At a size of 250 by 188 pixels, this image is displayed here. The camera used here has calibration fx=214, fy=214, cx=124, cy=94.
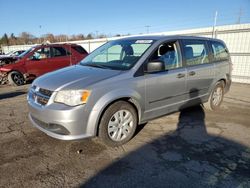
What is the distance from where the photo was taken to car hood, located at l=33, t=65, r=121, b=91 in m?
3.16

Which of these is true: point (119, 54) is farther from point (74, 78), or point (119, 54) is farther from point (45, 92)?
point (45, 92)

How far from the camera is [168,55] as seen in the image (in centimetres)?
418

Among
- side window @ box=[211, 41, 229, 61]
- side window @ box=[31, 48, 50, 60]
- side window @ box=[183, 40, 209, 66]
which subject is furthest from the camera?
side window @ box=[31, 48, 50, 60]

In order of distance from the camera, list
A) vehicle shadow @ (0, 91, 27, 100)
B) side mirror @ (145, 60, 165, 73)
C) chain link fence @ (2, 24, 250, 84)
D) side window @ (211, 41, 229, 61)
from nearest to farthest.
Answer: side mirror @ (145, 60, 165, 73) → side window @ (211, 41, 229, 61) → vehicle shadow @ (0, 91, 27, 100) → chain link fence @ (2, 24, 250, 84)

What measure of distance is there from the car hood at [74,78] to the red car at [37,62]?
612cm

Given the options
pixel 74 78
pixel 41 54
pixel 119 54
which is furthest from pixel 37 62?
Result: pixel 74 78

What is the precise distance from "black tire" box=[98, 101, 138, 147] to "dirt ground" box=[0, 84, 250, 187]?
0.50 ft

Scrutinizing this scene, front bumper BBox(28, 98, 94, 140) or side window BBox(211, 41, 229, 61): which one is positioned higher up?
side window BBox(211, 41, 229, 61)

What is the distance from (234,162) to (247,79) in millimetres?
7938

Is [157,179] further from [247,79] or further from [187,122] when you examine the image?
[247,79]

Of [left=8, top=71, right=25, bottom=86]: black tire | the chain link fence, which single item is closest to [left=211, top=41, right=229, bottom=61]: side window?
the chain link fence

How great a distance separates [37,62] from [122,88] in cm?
710

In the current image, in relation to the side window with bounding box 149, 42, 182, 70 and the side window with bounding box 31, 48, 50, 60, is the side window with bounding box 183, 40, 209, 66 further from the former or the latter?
the side window with bounding box 31, 48, 50, 60

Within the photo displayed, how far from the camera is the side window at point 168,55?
13.1 feet
